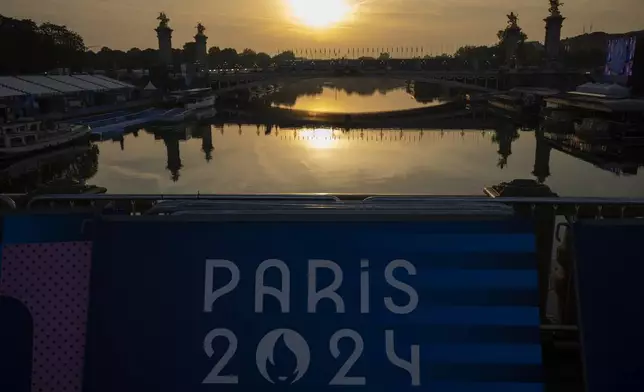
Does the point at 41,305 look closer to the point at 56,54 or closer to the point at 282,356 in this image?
the point at 282,356

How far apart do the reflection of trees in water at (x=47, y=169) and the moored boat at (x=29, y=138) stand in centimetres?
36

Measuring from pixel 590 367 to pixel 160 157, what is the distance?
87.8 ft

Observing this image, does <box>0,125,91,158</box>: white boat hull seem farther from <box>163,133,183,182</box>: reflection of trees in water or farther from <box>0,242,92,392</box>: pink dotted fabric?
<box>0,242,92,392</box>: pink dotted fabric

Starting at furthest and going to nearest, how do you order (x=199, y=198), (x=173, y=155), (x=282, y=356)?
1. (x=173, y=155)
2. (x=199, y=198)
3. (x=282, y=356)

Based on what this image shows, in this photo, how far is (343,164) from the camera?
25.8 metres

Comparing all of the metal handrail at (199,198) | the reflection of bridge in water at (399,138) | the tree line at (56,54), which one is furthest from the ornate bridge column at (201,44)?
the metal handrail at (199,198)

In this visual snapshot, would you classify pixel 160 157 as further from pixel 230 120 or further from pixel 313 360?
pixel 313 360

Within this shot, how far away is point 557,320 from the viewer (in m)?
3.63

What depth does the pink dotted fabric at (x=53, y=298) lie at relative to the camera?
2.67 m

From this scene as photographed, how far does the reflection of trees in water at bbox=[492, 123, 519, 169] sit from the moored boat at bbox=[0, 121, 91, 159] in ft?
63.5

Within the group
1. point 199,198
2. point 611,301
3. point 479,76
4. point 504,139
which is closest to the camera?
point 611,301

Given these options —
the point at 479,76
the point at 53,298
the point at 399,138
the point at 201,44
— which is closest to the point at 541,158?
the point at 399,138

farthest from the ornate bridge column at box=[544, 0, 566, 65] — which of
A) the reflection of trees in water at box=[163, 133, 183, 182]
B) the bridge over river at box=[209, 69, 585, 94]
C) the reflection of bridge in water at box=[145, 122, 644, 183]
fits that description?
the reflection of trees in water at box=[163, 133, 183, 182]

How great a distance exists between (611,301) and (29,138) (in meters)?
25.9
